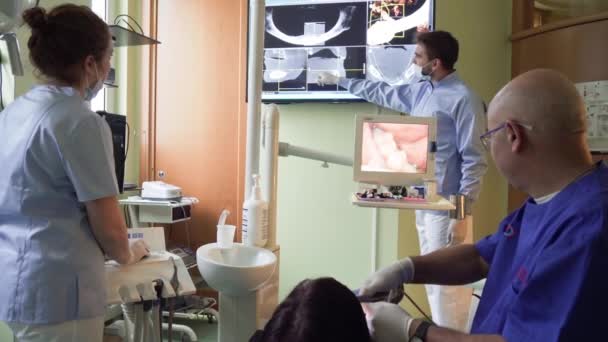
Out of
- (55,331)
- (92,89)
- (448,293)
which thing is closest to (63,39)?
(92,89)

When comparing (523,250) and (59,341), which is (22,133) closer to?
(59,341)

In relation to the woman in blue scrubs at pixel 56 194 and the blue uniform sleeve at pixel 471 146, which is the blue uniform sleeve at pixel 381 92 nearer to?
the blue uniform sleeve at pixel 471 146

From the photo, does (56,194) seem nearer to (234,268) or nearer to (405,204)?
(234,268)

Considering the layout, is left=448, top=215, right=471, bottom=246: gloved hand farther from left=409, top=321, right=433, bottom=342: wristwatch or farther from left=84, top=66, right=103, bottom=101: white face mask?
left=84, top=66, right=103, bottom=101: white face mask

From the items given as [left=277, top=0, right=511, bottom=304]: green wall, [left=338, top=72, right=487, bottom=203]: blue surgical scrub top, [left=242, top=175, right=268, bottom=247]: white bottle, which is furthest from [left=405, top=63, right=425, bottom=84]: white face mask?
[left=242, top=175, right=268, bottom=247]: white bottle

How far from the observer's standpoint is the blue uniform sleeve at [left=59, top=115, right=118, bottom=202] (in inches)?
41.6

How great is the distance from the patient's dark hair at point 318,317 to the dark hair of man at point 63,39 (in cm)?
82

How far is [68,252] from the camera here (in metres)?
1.08

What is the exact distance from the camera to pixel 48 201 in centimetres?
107

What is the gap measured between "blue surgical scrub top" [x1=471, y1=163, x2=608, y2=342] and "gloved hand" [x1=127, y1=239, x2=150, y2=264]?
3.17ft

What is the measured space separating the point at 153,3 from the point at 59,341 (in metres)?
2.37

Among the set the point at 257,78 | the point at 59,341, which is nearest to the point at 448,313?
the point at 257,78

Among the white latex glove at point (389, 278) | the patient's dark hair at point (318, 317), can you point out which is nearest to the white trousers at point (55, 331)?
the patient's dark hair at point (318, 317)

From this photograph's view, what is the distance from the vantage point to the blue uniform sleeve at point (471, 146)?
2.03 meters
